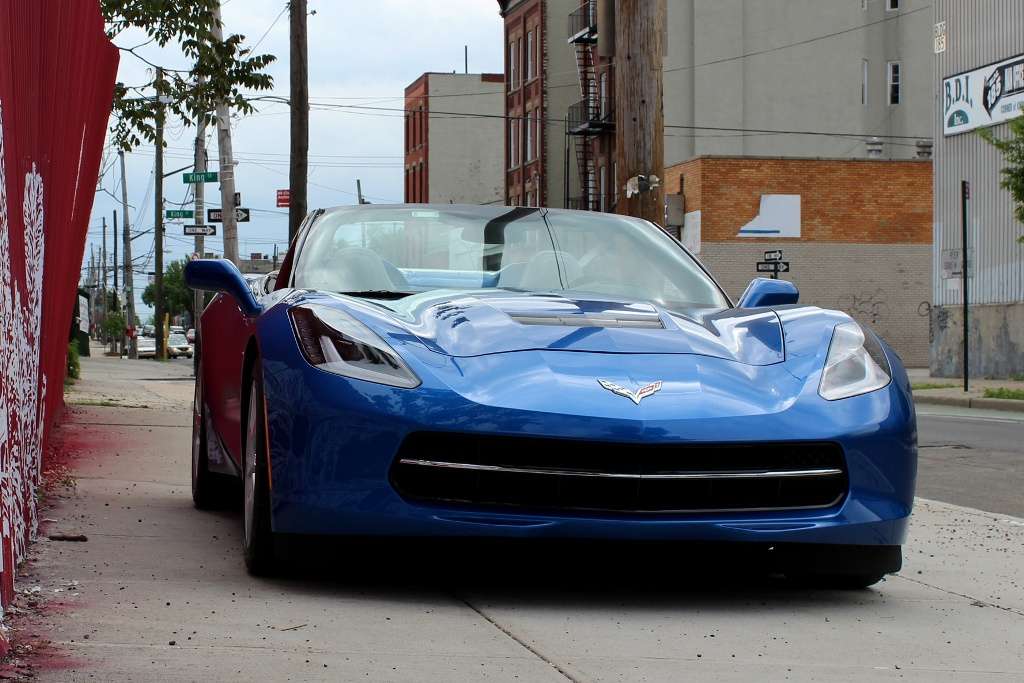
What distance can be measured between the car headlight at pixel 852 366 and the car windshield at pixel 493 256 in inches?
31.6

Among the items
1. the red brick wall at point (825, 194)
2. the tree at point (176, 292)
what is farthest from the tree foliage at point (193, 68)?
the tree at point (176, 292)

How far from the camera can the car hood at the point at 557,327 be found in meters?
4.91

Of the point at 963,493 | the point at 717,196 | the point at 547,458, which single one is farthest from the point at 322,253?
the point at 717,196

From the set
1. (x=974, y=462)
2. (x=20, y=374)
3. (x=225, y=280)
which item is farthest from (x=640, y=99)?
(x=20, y=374)

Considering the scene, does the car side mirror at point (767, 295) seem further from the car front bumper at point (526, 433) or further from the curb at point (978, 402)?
the curb at point (978, 402)

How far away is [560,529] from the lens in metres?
4.59

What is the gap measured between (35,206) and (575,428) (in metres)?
2.82

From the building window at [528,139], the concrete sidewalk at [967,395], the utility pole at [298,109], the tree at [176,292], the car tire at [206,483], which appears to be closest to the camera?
the car tire at [206,483]

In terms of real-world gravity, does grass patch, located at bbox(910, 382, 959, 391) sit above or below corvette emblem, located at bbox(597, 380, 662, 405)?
below

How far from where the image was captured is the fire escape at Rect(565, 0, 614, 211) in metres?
54.6

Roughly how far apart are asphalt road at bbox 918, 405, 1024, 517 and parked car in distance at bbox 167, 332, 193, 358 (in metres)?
58.4

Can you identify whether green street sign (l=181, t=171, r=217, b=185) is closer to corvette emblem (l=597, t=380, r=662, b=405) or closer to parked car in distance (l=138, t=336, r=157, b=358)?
corvette emblem (l=597, t=380, r=662, b=405)

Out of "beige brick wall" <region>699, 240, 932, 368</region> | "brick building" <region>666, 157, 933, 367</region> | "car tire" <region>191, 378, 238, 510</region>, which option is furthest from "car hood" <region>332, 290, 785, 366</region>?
"beige brick wall" <region>699, 240, 932, 368</region>

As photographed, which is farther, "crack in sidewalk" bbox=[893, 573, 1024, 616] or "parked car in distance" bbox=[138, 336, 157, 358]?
"parked car in distance" bbox=[138, 336, 157, 358]
